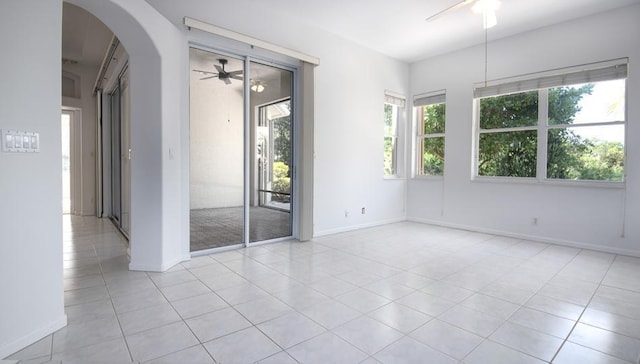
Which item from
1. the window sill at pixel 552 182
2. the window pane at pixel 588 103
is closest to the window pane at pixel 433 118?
the window sill at pixel 552 182

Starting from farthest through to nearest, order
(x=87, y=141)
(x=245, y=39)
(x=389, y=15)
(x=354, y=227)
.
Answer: (x=87, y=141), (x=354, y=227), (x=389, y=15), (x=245, y=39)

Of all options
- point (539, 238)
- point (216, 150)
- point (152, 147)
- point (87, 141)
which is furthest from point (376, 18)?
point (87, 141)

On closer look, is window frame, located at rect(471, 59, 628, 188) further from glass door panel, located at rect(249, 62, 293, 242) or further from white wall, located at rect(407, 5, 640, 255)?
glass door panel, located at rect(249, 62, 293, 242)

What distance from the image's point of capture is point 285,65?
456 cm

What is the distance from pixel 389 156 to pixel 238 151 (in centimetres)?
320

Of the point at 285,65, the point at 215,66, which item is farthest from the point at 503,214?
the point at 215,66

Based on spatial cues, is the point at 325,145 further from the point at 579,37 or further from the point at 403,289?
the point at 579,37

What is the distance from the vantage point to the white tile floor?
1.87 meters

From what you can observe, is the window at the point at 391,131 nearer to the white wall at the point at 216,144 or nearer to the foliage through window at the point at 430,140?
the foliage through window at the point at 430,140

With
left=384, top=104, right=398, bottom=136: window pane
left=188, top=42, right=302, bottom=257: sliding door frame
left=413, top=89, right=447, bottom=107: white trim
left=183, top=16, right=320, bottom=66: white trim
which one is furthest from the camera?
left=384, top=104, right=398, bottom=136: window pane

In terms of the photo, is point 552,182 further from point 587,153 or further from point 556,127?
point 556,127

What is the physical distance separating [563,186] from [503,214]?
0.91 meters

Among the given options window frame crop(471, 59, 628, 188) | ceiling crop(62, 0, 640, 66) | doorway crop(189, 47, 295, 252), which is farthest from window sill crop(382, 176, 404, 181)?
ceiling crop(62, 0, 640, 66)

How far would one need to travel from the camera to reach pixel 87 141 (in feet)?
21.8
